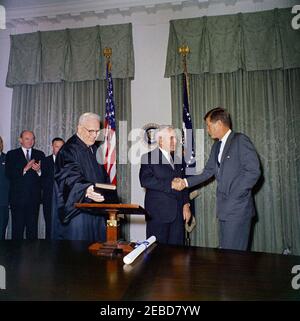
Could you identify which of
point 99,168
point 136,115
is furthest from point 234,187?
point 136,115

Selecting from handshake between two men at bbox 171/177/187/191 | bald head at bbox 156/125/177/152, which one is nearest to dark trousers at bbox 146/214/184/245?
handshake between two men at bbox 171/177/187/191

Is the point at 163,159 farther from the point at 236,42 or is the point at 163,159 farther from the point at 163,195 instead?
the point at 236,42

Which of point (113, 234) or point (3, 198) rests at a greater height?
point (3, 198)

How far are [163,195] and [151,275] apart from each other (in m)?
1.89

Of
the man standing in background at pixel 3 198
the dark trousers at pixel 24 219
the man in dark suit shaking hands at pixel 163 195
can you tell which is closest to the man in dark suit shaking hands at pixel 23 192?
the dark trousers at pixel 24 219

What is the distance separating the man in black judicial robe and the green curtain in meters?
2.15

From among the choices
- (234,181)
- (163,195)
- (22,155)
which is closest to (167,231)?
(163,195)

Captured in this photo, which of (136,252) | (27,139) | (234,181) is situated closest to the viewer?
(136,252)

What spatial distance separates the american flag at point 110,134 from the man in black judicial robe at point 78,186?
1451mm

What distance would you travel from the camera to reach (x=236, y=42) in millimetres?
4641

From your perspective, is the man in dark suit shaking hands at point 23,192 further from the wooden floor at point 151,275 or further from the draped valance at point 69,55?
the wooden floor at point 151,275

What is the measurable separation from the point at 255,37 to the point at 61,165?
3630 mm

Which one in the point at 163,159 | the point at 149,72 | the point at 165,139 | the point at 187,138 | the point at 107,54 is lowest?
the point at 163,159
